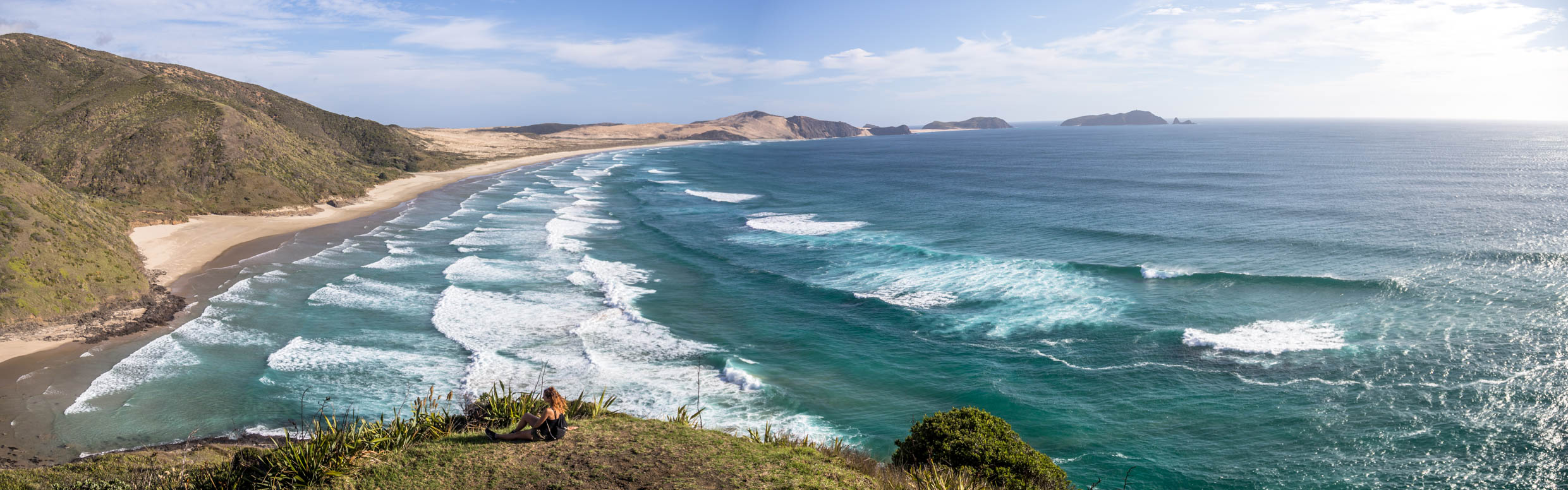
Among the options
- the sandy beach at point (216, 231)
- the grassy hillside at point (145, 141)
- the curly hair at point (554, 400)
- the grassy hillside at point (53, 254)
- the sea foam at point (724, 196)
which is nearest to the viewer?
the curly hair at point (554, 400)

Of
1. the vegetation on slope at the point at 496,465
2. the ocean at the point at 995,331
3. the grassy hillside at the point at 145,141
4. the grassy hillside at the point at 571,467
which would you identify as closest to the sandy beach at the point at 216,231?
the grassy hillside at the point at 145,141

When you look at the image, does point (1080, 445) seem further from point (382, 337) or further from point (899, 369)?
point (382, 337)

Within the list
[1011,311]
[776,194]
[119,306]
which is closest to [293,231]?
[119,306]

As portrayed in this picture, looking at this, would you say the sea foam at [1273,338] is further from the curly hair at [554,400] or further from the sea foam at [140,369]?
the sea foam at [140,369]

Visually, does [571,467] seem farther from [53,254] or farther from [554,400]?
[53,254]

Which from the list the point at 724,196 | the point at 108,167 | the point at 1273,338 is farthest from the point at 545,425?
the point at 724,196

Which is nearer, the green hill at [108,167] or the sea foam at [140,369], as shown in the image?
the sea foam at [140,369]

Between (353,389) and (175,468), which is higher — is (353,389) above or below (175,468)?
below
